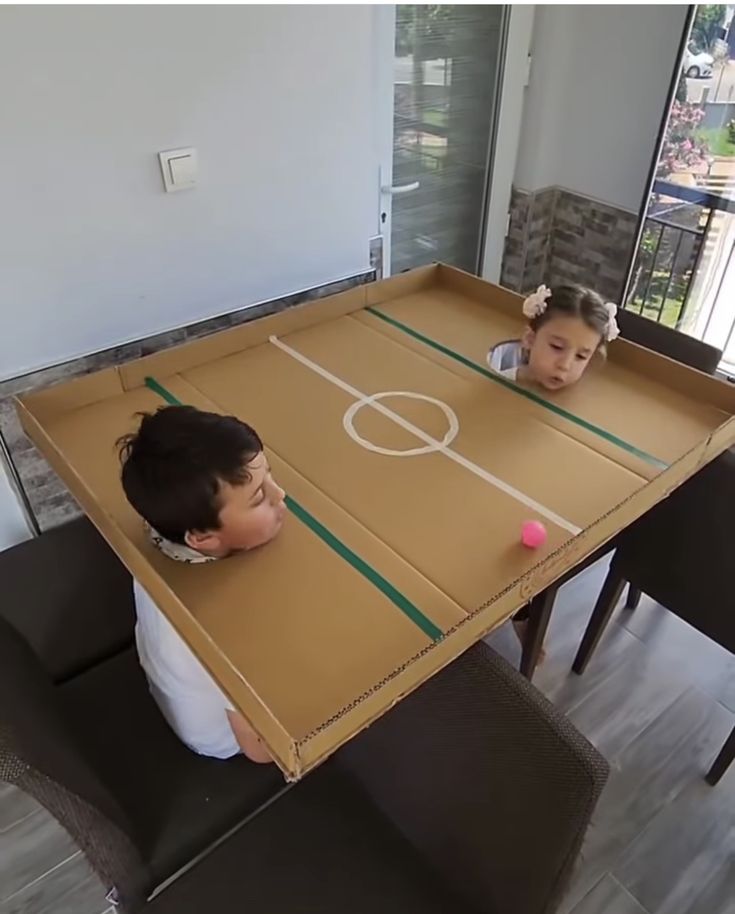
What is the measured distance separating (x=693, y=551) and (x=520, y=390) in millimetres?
477

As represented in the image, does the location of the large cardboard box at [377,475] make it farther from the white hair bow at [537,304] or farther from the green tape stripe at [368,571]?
the white hair bow at [537,304]

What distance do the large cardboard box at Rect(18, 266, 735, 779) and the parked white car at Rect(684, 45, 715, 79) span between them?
1.12m

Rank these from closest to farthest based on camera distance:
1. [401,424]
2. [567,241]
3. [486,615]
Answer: [486,615]
[401,424]
[567,241]

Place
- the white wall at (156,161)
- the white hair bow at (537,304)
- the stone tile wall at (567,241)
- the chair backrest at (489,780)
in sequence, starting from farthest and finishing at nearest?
the stone tile wall at (567,241) < the white hair bow at (537,304) < the white wall at (156,161) < the chair backrest at (489,780)

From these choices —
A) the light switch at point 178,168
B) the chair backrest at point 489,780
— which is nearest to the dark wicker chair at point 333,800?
the chair backrest at point 489,780

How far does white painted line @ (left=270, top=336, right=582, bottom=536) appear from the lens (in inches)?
47.9

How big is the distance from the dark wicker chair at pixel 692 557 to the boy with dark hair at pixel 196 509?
Answer: 31.7 inches

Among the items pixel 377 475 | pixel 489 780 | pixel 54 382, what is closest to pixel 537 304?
pixel 377 475

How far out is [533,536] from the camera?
1146mm

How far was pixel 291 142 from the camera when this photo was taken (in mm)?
1851

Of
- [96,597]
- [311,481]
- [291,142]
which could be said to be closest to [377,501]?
[311,481]

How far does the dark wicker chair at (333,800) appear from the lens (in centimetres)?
86

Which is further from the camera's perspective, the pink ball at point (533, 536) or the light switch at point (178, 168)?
the light switch at point (178, 168)

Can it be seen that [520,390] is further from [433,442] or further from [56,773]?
[56,773]
